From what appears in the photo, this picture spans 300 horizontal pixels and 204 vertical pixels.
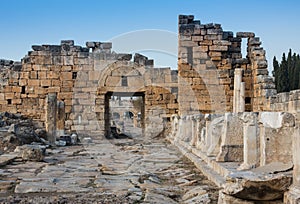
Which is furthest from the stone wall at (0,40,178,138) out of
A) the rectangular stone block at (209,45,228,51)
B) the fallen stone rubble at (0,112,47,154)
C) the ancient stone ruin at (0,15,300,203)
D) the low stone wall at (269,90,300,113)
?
the low stone wall at (269,90,300,113)

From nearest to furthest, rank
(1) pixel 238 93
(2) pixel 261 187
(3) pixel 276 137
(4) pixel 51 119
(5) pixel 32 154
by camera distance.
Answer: (2) pixel 261 187 → (3) pixel 276 137 → (5) pixel 32 154 → (4) pixel 51 119 → (1) pixel 238 93

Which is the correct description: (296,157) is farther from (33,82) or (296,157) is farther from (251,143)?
(33,82)

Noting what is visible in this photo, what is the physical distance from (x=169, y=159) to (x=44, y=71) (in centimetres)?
906

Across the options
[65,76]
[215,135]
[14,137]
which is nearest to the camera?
[215,135]

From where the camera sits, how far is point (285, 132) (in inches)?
183

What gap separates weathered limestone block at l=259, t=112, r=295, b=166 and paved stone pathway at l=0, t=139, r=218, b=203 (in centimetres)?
81

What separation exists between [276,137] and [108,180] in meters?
2.82

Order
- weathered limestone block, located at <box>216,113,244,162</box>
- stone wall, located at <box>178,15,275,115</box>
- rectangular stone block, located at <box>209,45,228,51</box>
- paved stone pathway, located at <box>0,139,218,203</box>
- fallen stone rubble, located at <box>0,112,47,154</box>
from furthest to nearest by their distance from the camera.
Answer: rectangular stone block, located at <box>209,45,228,51</box> → stone wall, located at <box>178,15,275,115</box> → fallen stone rubble, located at <box>0,112,47,154</box> → weathered limestone block, located at <box>216,113,244,162</box> → paved stone pathway, located at <box>0,139,218,203</box>

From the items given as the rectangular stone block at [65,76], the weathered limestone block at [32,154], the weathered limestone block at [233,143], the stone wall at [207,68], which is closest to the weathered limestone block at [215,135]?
the weathered limestone block at [233,143]

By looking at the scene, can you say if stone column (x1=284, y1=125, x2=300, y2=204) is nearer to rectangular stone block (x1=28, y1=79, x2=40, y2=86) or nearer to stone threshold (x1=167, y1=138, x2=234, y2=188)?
stone threshold (x1=167, y1=138, x2=234, y2=188)

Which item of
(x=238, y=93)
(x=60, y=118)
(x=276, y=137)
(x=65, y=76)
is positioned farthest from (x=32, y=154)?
(x=65, y=76)

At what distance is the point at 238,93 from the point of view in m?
14.3

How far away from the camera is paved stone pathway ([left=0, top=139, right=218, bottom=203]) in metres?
5.21

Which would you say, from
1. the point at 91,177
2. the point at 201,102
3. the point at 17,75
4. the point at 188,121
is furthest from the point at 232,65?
the point at 91,177
